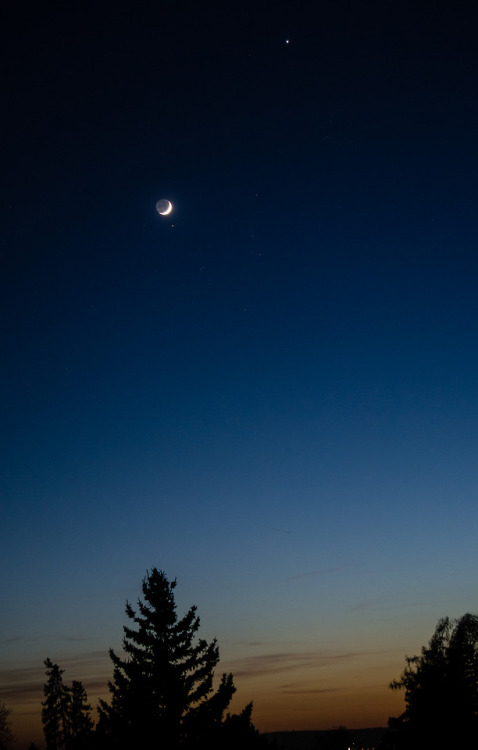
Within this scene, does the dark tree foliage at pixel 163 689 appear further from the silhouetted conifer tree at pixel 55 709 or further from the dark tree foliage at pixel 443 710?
the silhouetted conifer tree at pixel 55 709

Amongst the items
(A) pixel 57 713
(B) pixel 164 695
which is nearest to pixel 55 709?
(A) pixel 57 713

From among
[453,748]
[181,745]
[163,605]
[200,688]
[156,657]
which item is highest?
[163,605]

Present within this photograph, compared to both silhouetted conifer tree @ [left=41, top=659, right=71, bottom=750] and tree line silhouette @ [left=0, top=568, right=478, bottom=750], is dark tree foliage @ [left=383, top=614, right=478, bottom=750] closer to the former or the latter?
tree line silhouette @ [left=0, top=568, right=478, bottom=750]

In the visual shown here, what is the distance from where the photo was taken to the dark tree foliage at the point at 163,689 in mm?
27000

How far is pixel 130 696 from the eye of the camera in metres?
27.6

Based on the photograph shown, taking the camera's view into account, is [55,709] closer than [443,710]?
No

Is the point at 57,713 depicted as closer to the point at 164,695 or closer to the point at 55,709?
the point at 55,709

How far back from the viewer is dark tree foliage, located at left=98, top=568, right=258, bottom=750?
2700cm

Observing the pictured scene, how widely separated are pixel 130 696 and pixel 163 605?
14.9 feet

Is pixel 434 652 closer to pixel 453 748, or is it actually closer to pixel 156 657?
pixel 453 748

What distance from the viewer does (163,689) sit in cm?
2775

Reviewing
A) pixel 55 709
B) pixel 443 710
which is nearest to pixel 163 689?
pixel 443 710

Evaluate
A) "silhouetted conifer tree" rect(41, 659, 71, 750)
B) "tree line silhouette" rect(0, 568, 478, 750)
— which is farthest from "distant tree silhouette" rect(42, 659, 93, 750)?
"tree line silhouette" rect(0, 568, 478, 750)

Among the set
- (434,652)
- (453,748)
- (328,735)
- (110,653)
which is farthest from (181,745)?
(328,735)
